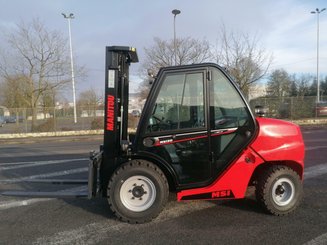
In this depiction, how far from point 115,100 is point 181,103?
973 mm

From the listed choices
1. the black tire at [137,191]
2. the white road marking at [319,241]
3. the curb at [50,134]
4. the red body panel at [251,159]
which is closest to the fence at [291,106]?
the curb at [50,134]

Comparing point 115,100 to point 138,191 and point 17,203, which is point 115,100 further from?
point 17,203

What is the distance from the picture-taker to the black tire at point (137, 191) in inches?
194

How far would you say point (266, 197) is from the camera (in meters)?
5.07

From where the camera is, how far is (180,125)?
16.5 feet

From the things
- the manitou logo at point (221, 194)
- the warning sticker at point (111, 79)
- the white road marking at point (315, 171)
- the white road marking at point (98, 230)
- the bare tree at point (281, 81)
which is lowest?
the white road marking at point (98, 230)

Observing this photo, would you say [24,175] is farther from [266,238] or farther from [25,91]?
[25,91]

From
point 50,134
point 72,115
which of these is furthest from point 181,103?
point 72,115

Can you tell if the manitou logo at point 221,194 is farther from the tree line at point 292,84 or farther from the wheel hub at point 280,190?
the tree line at point 292,84

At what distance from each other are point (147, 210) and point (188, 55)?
30.2 m

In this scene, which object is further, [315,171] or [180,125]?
[315,171]

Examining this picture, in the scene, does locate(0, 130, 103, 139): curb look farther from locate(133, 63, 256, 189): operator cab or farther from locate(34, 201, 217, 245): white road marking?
locate(133, 63, 256, 189): operator cab

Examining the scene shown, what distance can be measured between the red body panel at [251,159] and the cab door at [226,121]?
0.35 feet

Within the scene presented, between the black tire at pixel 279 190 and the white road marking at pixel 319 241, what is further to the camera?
the black tire at pixel 279 190
